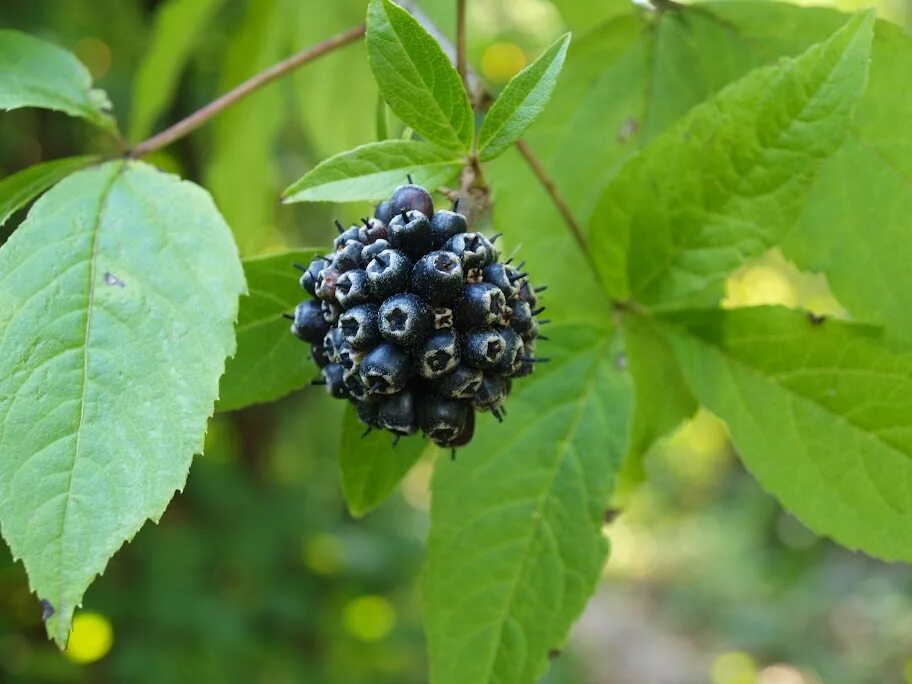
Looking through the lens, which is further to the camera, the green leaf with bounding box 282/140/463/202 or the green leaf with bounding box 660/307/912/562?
the green leaf with bounding box 660/307/912/562

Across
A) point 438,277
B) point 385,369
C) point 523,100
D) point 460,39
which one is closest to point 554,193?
point 460,39

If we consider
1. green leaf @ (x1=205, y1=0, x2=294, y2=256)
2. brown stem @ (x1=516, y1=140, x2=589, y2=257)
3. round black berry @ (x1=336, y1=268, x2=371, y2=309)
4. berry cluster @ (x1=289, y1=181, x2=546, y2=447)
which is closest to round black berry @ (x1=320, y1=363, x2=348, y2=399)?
berry cluster @ (x1=289, y1=181, x2=546, y2=447)

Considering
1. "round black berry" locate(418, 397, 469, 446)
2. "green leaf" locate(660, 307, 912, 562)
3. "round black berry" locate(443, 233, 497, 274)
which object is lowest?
"green leaf" locate(660, 307, 912, 562)

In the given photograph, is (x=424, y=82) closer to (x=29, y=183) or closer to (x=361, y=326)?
(x=361, y=326)

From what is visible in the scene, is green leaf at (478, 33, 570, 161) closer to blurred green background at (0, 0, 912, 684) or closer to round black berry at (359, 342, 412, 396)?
round black berry at (359, 342, 412, 396)

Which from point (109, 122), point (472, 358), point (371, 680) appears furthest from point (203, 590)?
point (472, 358)

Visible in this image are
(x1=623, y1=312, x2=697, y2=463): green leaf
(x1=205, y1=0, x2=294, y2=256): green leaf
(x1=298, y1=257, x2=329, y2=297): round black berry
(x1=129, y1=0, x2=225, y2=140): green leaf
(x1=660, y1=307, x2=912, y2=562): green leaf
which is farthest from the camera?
(x1=205, y1=0, x2=294, y2=256): green leaf

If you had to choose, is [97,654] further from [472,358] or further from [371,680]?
[472,358]
